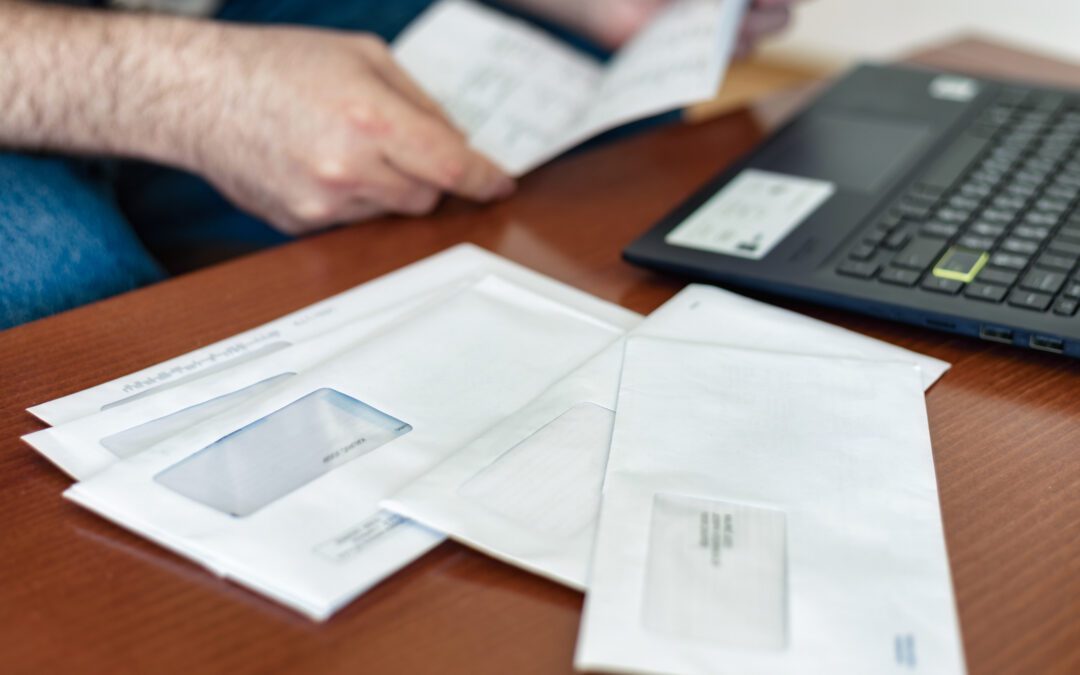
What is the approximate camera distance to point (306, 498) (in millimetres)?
393

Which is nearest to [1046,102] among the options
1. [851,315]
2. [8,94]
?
[851,315]

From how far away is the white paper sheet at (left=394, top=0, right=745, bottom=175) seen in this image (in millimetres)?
692

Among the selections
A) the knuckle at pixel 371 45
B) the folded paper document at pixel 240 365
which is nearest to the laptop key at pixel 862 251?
the folded paper document at pixel 240 365

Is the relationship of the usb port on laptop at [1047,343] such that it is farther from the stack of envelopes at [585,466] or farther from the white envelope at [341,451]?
the white envelope at [341,451]

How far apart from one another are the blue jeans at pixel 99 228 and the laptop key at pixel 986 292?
0.47 meters

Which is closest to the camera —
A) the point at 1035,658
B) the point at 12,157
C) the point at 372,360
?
the point at 1035,658

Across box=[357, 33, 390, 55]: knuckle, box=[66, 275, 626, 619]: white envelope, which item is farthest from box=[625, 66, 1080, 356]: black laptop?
box=[357, 33, 390, 55]: knuckle

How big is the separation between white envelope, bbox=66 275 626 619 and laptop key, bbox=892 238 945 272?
152 millimetres

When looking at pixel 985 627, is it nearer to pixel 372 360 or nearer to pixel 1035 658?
pixel 1035 658

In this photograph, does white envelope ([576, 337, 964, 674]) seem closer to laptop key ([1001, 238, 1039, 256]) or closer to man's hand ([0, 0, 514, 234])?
laptop key ([1001, 238, 1039, 256])

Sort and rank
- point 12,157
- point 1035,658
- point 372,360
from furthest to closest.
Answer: point 12,157 < point 372,360 < point 1035,658

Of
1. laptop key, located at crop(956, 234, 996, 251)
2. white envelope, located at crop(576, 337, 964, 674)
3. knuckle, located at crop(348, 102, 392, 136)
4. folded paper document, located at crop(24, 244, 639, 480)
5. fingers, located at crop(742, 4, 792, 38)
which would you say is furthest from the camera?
fingers, located at crop(742, 4, 792, 38)

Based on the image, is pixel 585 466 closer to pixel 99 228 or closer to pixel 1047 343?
pixel 1047 343

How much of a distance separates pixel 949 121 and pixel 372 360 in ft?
1.50
